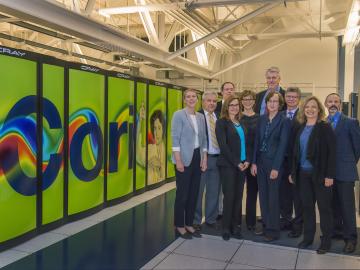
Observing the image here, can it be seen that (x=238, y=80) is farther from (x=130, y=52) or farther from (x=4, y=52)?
(x=4, y=52)

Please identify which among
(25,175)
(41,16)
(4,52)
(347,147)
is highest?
(41,16)

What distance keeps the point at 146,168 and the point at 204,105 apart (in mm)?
2527

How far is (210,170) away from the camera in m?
4.52

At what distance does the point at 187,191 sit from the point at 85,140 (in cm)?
170

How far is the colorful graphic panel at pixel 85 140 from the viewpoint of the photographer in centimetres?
476

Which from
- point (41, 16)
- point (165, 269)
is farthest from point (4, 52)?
point (165, 269)

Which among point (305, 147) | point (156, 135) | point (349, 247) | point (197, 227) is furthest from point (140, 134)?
point (349, 247)

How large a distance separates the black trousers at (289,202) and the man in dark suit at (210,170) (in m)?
0.79

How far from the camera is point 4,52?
362 cm

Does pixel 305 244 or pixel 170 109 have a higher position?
pixel 170 109

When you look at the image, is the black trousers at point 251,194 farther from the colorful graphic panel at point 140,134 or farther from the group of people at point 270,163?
the colorful graphic panel at point 140,134

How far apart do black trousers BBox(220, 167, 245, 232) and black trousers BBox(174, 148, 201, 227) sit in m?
0.31

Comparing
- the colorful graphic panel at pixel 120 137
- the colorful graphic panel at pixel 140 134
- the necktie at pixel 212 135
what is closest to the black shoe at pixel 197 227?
the necktie at pixel 212 135

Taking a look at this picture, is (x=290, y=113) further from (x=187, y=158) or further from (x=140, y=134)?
(x=140, y=134)
